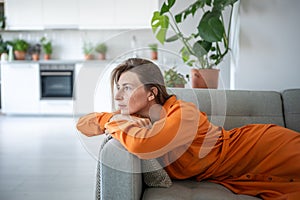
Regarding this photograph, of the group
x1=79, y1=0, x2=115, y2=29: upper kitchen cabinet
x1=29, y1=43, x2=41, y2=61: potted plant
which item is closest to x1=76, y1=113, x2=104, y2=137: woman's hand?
x1=79, y1=0, x2=115, y2=29: upper kitchen cabinet

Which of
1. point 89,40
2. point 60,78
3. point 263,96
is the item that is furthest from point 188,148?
point 89,40

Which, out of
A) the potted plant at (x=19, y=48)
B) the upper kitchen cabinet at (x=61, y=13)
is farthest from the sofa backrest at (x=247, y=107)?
the potted plant at (x=19, y=48)

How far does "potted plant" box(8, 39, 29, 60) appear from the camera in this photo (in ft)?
21.9

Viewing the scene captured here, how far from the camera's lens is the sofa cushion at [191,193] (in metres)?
1.49

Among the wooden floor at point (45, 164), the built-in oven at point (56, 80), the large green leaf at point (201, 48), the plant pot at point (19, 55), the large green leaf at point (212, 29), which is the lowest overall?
the wooden floor at point (45, 164)

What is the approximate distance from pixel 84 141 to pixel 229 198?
1.99 feet

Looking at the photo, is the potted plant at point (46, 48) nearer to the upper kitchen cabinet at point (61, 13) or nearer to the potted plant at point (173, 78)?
the upper kitchen cabinet at point (61, 13)

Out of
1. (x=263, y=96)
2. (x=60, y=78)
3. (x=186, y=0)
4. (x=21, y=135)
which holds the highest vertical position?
(x=186, y=0)

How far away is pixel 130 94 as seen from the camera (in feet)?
4.69

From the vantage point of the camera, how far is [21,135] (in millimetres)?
4754

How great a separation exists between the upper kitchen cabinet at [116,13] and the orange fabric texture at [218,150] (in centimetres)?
495

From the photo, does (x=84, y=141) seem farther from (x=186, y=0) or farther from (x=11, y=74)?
(x=11, y=74)

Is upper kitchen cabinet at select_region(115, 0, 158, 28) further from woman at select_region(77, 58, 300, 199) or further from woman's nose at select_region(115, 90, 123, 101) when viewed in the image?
woman's nose at select_region(115, 90, 123, 101)

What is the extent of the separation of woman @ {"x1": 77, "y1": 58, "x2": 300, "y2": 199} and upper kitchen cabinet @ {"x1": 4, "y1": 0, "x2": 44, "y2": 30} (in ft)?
18.3
